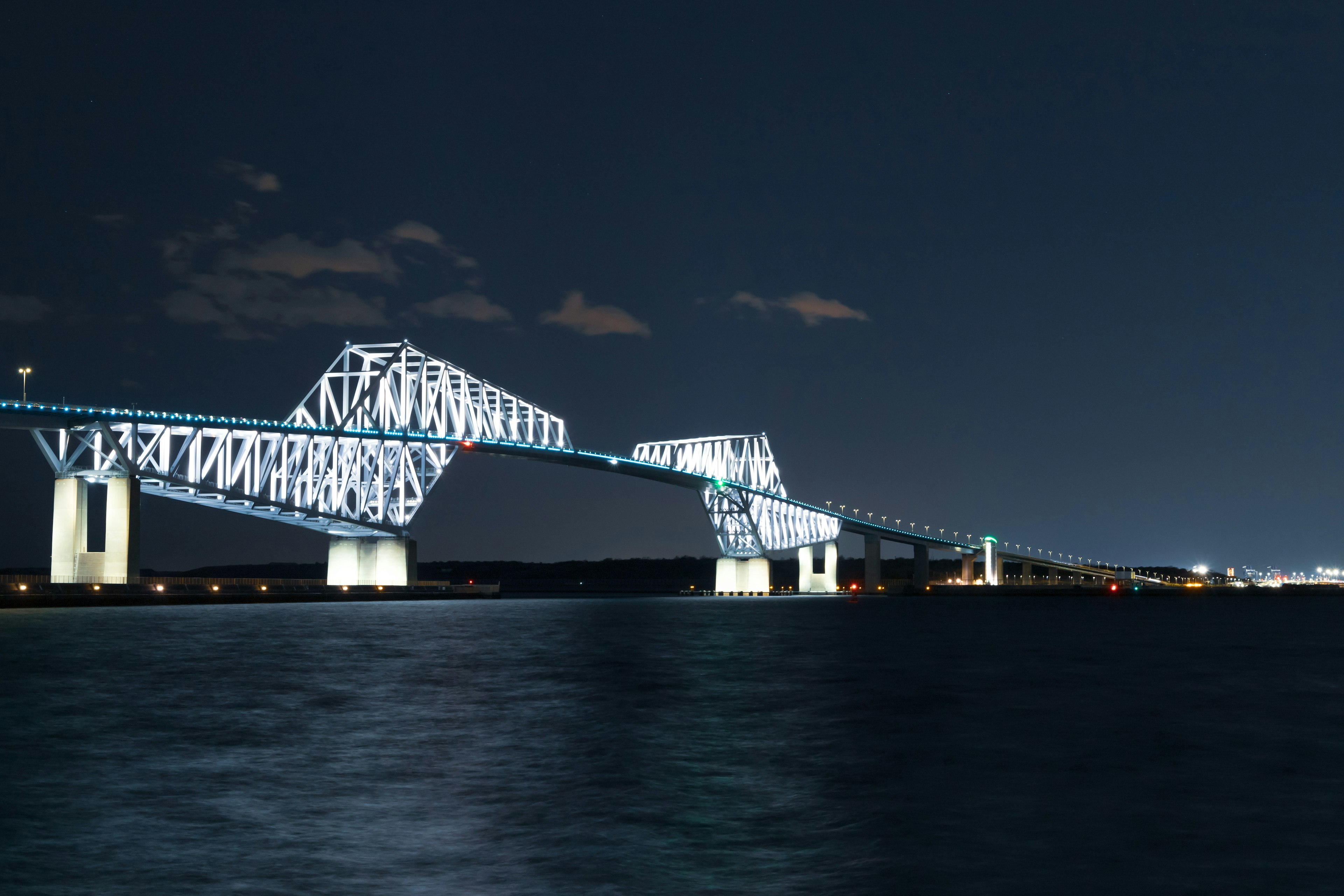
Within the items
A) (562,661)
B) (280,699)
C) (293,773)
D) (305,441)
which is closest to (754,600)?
(305,441)

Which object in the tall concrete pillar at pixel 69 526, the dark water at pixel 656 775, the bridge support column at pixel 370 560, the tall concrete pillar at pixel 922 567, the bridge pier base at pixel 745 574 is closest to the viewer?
the dark water at pixel 656 775

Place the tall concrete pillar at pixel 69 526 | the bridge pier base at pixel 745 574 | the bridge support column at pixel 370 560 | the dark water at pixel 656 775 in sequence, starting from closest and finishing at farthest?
1. the dark water at pixel 656 775
2. the tall concrete pillar at pixel 69 526
3. the bridge support column at pixel 370 560
4. the bridge pier base at pixel 745 574

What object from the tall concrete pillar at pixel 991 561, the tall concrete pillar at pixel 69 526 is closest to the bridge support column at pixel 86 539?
the tall concrete pillar at pixel 69 526

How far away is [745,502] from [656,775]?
12683 centimetres

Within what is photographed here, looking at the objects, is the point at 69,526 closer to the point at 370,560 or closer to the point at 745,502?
the point at 370,560

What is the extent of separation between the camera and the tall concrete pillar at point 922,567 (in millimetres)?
176625

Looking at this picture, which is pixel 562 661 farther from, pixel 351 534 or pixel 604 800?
pixel 351 534

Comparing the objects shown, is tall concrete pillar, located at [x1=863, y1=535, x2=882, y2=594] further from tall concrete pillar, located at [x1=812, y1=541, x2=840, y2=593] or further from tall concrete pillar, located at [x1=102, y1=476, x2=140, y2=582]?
tall concrete pillar, located at [x1=102, y1=476, x2=140, y2=582]

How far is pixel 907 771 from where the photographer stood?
16.3m

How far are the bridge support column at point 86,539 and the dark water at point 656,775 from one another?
3471 cm

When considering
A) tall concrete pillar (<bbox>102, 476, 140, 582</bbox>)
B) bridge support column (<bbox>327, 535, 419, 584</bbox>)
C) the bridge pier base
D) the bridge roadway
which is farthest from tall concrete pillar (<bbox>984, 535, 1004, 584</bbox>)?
tall concrete pillar (<bbox>102, 476, 140, 582</bbox>)

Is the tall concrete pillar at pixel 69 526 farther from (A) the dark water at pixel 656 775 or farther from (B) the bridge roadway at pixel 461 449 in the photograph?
(A) the dark water at pixel 656 775

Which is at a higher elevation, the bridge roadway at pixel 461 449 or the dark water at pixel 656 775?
the bridge roadway at pixel 461 449

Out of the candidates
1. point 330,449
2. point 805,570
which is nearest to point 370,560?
point 330,449
